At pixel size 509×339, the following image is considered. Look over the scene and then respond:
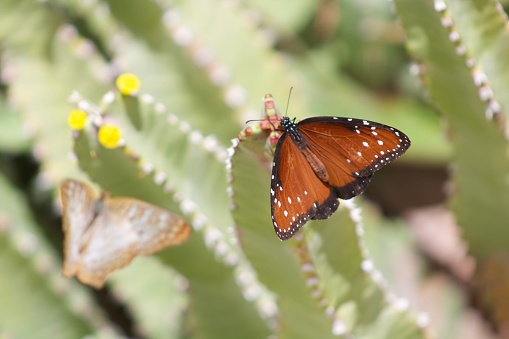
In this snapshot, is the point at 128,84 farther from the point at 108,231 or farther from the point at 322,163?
the point at 322,163

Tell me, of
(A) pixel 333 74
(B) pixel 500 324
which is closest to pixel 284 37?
(A) pixel 333 74

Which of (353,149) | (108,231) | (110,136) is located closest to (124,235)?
(108,231)

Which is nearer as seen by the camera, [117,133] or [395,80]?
[117,133]

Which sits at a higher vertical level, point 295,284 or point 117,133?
point 117,133

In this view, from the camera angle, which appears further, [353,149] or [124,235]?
[124,235]

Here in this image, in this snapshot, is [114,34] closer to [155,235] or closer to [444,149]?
[155,235]
